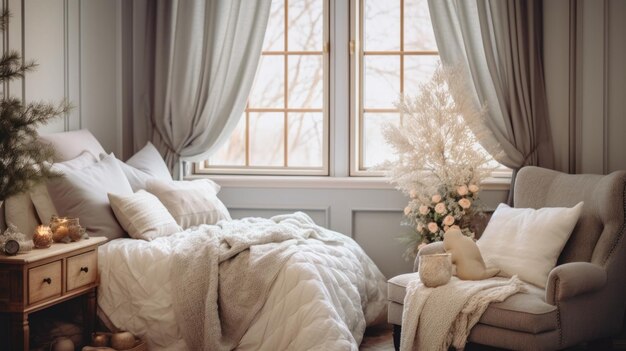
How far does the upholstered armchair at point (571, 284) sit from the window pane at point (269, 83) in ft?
6.02

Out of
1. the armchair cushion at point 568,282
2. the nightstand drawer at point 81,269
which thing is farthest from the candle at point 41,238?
the armchair cushion at point 568,282

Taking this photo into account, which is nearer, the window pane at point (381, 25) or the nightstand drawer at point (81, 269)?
the nightstand drawer at point (81, 269)

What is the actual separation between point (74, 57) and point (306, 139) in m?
1.64

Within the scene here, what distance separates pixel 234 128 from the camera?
539 centimetres

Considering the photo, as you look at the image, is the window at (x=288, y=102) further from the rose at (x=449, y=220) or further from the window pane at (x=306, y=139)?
the rose at (x=449, y=220)

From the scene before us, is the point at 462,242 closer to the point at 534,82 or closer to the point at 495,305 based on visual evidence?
the point at 495,305

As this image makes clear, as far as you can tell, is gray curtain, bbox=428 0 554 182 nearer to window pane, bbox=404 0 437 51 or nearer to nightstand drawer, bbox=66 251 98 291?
window pane, bbox=404 0 437 51

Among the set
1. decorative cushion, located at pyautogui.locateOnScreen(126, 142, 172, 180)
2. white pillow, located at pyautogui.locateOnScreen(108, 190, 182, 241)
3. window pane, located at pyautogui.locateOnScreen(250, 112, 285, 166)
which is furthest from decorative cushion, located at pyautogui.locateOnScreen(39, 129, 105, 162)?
window pane, located at pyautogui.locateOnScreen(250, 112, 285, 166)

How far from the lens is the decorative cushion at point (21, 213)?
3.91 meters

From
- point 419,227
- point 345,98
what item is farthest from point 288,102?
point 419,227

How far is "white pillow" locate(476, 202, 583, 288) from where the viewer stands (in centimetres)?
384

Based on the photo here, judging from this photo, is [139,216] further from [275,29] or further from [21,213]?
[275,29]

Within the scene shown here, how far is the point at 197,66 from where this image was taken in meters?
5.39

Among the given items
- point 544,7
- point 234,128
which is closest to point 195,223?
point 234,128
